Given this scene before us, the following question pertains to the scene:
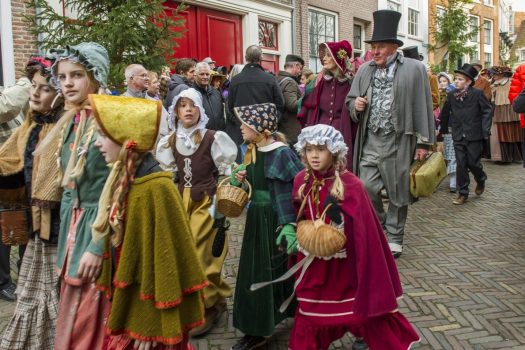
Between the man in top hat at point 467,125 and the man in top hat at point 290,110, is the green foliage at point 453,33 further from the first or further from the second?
the man in top hat at point 290,110

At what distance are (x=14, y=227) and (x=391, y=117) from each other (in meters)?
3.37

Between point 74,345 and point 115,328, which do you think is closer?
point 115,328

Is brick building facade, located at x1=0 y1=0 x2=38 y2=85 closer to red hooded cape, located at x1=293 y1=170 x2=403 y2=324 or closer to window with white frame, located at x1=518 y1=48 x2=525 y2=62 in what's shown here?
red hooded cape, located at x1=293 y1=170 x2=403 y2=324

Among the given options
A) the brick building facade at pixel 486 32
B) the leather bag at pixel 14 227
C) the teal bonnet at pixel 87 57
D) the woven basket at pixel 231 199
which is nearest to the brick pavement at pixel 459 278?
the woven basket at pixel 231 199

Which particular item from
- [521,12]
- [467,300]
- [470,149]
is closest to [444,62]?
[470,149]

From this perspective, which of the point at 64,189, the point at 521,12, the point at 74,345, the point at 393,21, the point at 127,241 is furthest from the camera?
the point at 521,12

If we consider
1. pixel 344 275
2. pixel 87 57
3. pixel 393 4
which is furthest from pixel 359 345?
pixel 393 4

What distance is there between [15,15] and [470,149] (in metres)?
7.26

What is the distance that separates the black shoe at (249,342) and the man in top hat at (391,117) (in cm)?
222

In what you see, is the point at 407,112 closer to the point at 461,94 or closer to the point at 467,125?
the point at 467,125

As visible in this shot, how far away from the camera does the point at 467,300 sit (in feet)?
13.3

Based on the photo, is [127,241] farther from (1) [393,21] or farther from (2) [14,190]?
(1) [393,21]

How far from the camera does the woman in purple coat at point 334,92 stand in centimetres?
530

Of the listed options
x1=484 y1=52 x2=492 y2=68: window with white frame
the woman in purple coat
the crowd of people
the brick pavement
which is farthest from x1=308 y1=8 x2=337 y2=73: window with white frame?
x1=484 y1=52 x2=492 y2=68: window with white frame
